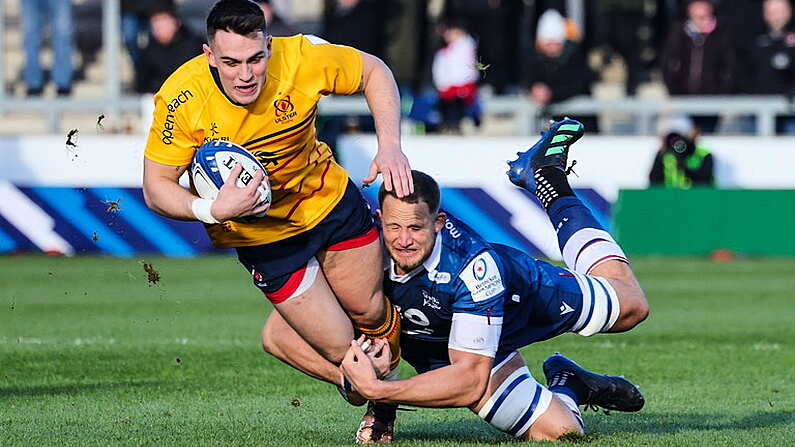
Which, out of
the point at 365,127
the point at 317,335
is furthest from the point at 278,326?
the point at 365,127

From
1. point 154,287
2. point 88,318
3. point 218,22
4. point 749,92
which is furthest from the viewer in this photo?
point 749,92

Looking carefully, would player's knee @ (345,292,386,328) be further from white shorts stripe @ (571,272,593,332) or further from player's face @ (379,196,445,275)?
white shorts stripe @ (571,272,593,332)

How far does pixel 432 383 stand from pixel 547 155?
2.39 m

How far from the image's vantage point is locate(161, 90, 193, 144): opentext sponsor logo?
7355 millimetres

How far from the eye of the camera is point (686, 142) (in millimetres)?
18234

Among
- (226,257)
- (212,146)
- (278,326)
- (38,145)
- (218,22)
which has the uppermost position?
(218,22)

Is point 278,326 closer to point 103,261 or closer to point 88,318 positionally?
point 88,318

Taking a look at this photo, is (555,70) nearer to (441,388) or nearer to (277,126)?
(277,126)

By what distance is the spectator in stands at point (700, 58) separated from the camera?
753 inches

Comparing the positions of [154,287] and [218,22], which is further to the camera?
[154,287]

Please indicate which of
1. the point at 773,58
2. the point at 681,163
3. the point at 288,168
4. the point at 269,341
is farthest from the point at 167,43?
the point at 288,168

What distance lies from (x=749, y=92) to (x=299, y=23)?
22.8 feet

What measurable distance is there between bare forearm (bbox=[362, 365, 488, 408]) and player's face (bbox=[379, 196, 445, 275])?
55cm

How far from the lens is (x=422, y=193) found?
720 cm
